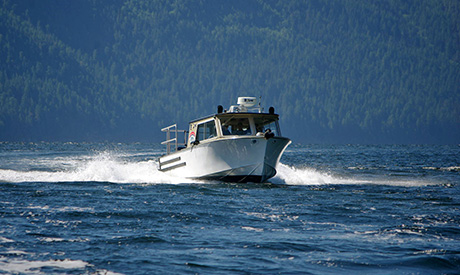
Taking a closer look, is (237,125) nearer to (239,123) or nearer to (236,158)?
(239,123)

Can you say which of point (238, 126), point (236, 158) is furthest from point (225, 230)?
point (238, 126)

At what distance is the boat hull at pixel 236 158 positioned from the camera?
22438 millimetres

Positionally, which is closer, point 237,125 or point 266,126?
point 237,125

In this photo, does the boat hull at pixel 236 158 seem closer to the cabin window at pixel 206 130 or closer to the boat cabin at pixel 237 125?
the boat cabin at pixel 237 125

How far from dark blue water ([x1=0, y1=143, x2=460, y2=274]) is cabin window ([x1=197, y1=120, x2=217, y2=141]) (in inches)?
110

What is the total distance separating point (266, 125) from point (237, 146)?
2.22 metres

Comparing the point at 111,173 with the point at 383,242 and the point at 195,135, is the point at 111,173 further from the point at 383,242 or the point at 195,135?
the point at 383,242

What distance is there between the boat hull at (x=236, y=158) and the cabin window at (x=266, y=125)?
96 centimetres

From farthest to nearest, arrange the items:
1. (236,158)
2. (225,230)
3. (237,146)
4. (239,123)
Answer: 1. (239,123)
2. (236,158)
3. (237,146)
4. (225,230)

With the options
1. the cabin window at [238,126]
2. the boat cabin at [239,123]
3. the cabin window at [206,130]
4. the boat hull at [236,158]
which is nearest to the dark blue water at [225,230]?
the boat hull at [236,158]

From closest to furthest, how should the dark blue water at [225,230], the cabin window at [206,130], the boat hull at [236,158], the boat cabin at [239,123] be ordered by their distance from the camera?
the dark blue water at [225,230] → the boat hull at [236,158] → the boat cabin at [239,123] → the cabin window at [206,130]

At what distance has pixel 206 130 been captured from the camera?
2411 cm

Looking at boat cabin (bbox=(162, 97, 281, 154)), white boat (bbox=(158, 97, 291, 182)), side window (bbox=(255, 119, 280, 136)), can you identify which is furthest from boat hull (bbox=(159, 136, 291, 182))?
side window (bbox=(255, 119, 280, 136))

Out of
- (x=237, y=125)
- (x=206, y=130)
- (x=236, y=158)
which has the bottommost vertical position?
(x=236, y=158)
